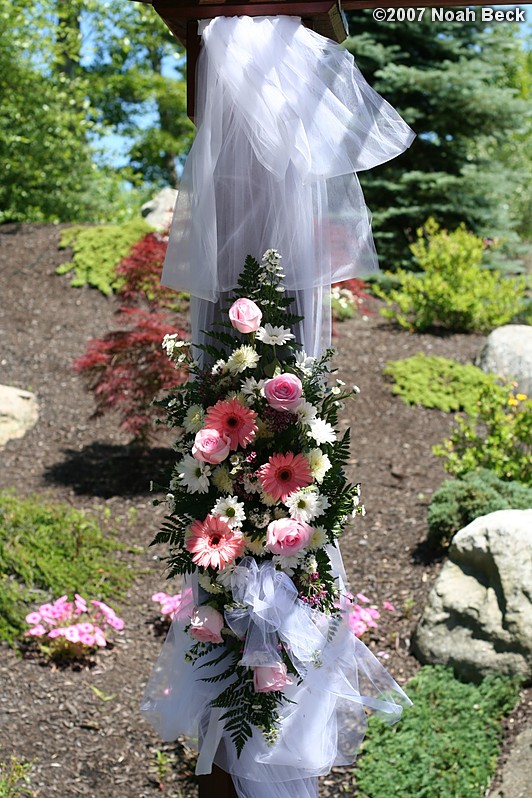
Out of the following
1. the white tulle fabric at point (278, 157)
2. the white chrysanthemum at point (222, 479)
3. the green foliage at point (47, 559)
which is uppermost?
the white tulle fabric at point (278, 157)

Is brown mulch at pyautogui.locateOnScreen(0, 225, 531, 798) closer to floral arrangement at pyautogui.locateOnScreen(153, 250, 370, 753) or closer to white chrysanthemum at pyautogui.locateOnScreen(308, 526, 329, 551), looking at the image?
floral arrangement at pyautogui.locateOnScreen(153, 250, 370, 753)

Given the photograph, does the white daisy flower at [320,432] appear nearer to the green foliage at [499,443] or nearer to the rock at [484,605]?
the rock at [484,605]

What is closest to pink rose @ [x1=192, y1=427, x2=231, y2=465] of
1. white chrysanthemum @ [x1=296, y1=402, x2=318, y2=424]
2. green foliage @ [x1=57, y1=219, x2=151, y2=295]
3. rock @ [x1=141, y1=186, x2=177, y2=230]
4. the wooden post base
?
white chrysanthemum @ [x1=296, y1=402, x2=318, y2=424]

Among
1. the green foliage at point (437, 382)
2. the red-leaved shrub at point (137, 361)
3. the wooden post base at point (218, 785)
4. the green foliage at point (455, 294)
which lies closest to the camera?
the wooden post base at point (218, 785)

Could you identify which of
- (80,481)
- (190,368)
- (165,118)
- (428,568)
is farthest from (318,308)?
(165,118)

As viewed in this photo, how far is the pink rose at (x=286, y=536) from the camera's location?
242cm

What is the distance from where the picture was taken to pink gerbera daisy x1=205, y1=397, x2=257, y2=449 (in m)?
2.50

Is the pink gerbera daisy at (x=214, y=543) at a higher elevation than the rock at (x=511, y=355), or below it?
higher

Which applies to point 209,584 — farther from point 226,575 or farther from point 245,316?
point 245,316

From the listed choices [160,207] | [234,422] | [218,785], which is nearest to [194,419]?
[234,422]

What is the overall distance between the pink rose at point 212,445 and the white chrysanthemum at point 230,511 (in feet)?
0.39

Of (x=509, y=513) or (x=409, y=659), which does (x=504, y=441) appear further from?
(x=409, y=659)

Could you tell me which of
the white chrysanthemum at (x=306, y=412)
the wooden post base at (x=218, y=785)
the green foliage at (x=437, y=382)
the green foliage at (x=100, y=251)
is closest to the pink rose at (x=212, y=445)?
the white chrysanthemum at (x=306, y=412)

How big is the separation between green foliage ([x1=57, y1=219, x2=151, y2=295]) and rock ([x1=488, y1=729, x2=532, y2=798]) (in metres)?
6.13
